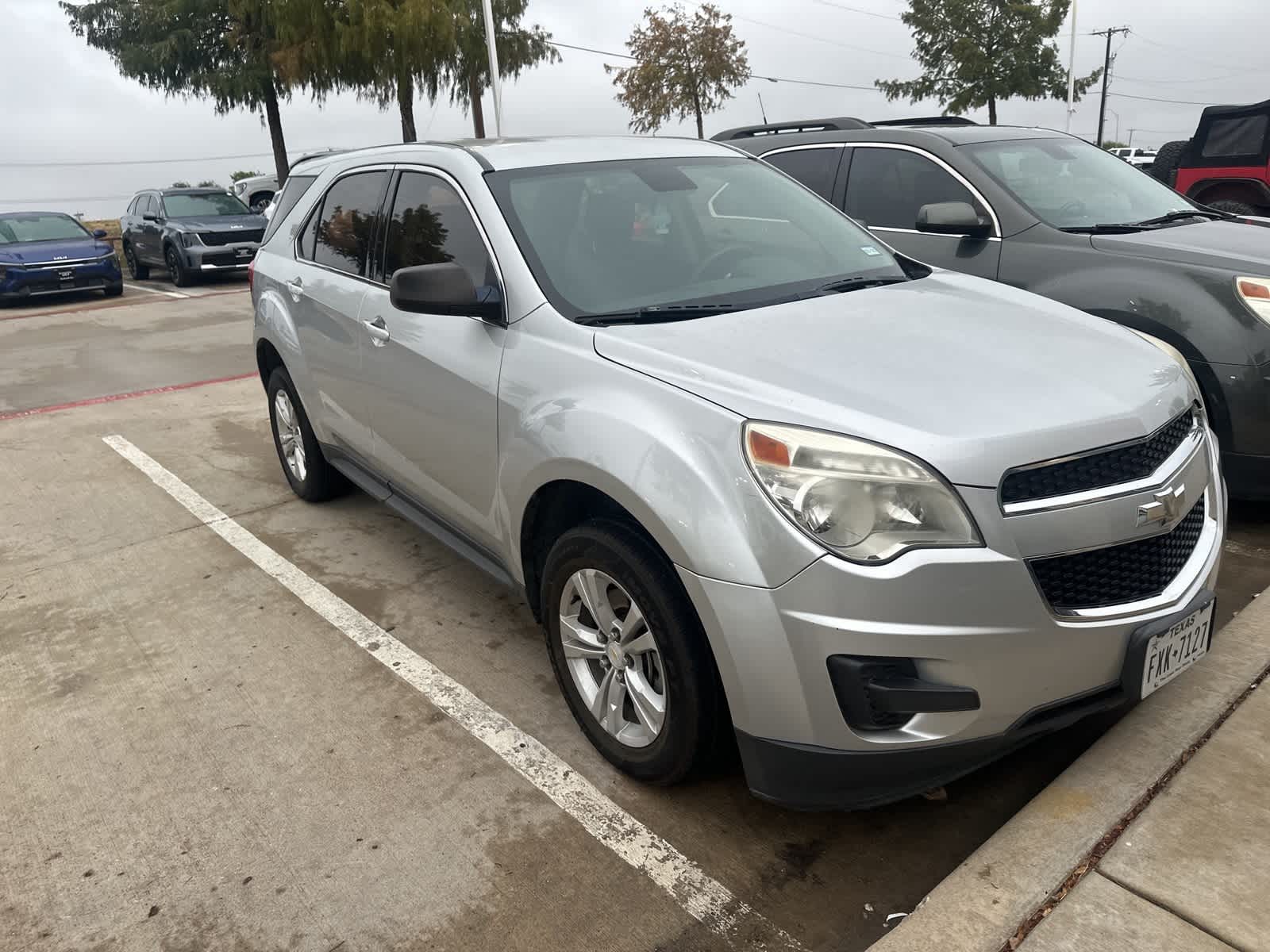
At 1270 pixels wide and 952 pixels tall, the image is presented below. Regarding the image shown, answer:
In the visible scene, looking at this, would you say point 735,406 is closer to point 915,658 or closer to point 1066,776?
point 915,658

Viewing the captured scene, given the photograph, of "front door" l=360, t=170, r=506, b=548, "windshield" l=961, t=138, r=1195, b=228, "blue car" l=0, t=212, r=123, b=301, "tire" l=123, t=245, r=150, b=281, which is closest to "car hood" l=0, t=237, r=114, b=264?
"blue car" l=0, t=212, r=123, b=301

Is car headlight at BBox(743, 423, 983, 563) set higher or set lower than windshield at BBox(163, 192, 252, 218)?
lower

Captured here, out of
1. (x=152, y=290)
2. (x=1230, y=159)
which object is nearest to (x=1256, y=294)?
(x=1230, y=159)

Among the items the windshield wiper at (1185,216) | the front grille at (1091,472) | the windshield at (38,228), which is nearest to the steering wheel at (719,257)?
the front grille at (1091,472)

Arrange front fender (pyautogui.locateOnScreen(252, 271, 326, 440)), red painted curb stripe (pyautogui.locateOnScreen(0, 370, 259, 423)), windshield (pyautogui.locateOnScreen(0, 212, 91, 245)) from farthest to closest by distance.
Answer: windshield (pyautogui.locateOnScreen(0, 212, 91, 245)) < red painted curb stripe (pyautogui.locateOnScreen(0, 370, 259, 423)) < front fender (pyautogui.locateOnScreen(252, 271, 326, 440))

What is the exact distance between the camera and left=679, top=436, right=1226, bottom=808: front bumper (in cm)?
218

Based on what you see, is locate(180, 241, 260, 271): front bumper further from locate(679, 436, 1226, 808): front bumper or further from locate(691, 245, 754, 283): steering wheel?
locate(679, 436, 1226, 808): front bumper

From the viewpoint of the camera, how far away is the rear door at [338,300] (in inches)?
161

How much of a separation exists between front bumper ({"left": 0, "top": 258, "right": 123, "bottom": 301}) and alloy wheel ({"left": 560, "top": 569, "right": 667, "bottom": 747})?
1516cm

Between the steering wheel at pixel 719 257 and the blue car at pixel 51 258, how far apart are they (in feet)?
48.8

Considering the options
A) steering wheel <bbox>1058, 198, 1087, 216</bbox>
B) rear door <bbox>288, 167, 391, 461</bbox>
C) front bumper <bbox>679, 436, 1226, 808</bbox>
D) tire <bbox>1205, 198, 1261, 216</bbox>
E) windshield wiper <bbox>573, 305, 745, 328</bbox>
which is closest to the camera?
front bumper <bbox>679, 436, 1226, 808</bbox>

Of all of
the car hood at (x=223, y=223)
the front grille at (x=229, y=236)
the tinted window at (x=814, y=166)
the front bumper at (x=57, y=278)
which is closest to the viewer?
the tinted window at (x=814, y=166)

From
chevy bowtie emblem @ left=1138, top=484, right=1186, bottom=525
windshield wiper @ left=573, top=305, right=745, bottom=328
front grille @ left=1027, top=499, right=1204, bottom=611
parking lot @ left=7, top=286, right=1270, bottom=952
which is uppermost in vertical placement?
windshield wiper @ left=573, top=305, right=745, bottom=328

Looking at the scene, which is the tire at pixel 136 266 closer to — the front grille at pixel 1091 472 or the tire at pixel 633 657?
the tire at pixel 633 657
